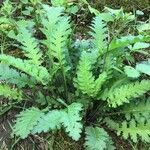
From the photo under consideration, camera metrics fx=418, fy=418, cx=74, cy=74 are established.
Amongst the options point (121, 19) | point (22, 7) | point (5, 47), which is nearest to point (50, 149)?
point (5, 47)

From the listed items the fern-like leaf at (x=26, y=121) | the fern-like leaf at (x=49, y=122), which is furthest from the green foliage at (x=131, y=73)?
the fern-like leaf at (x=26, y=121)

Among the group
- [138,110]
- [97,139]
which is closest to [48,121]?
[97,139]

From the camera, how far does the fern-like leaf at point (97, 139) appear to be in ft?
9.11

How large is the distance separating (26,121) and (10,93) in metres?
0.30

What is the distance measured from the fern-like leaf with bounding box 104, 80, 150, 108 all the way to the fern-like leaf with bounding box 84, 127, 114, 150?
0.21 m

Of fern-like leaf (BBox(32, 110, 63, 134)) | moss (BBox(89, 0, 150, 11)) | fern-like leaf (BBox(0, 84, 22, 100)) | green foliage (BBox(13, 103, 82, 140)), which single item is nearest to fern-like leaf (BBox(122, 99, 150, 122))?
green foliage (BBox(13, 103, 82, 140))

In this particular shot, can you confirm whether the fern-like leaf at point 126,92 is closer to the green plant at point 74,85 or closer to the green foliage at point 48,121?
the green plant at point 74,85

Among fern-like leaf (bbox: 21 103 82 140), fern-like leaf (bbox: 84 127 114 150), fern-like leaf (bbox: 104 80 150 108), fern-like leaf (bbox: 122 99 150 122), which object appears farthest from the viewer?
fern-like leaf (bbox: 122 99 150 122)

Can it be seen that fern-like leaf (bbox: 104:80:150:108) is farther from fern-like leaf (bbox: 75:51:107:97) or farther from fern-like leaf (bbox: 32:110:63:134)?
fern-like leaf (bbox: 32:110:63:134)

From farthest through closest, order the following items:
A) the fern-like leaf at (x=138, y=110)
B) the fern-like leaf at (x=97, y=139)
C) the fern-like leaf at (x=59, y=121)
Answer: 1. the fern-like leaf at (x=138, y=110)
2. the fern-like leaf at (x=97, y=139)
3. the fern-like leaf at (x=59, y=121)

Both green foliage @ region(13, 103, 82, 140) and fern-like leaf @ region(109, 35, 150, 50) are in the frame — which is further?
fern-like leaf @ region(109, 35, 150, 50)

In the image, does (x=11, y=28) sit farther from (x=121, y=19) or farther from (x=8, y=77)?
(x=121, y=19)

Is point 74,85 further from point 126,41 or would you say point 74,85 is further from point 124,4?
point 124,4

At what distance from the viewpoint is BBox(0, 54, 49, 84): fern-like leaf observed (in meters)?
2.90
